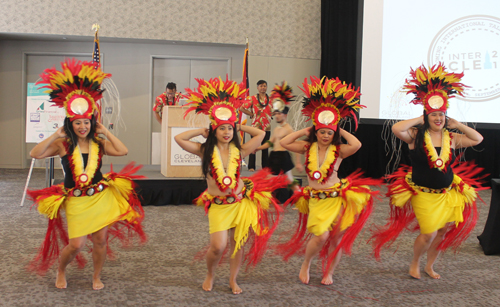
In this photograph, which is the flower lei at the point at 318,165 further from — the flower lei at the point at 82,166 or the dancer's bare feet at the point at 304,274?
the flower lei at the point at 82,166

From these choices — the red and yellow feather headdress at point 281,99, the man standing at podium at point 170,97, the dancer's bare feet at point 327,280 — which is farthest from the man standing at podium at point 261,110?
the dancer's bare feet at point 327,280

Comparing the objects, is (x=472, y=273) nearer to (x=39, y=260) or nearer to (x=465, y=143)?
(x=465, y=143)

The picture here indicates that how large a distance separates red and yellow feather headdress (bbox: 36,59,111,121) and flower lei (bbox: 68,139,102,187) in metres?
0.21

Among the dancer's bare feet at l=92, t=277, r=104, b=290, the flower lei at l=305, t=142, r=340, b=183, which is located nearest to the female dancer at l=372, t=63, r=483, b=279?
the flower lei at l=305, t=142, r=340, b=183

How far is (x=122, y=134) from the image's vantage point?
7.93 meters

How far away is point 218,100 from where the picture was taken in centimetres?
252

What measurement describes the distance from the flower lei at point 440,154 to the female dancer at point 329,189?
16.4 inches

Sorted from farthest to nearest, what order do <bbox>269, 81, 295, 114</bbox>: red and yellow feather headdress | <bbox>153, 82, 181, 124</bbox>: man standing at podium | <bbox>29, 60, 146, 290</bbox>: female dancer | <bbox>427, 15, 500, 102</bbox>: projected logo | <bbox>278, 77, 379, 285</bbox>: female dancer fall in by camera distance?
1. <bbox>153, 82, 181, 124</bbox>: man standing at podium
2. <bbox>427, 15, 500, 102</bbox>: projected logo
3. <bbox>269, 81, 295, 114</bbox>: red and yellow feather headdress
4. <bbox>278, 77, 379, 285</bbox>: female dancer
5. <bbox>29, 60, 146, 290</bbox>: female dancer

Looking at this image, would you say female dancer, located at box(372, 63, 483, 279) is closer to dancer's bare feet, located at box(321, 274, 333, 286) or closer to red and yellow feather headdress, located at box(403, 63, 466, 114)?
red and yellow feather headdress, located at box(403, 63, 466, 114)

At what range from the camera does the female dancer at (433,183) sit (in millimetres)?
2730

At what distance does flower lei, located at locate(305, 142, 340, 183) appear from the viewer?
2.63m

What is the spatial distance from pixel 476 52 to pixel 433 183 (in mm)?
3498

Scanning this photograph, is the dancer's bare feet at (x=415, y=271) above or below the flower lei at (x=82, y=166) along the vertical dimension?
below

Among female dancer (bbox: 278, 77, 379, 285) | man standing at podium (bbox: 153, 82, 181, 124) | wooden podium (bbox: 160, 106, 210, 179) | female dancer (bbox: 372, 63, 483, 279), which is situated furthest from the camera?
man standing at podium (bbox: 153, 82, 181, 124)
